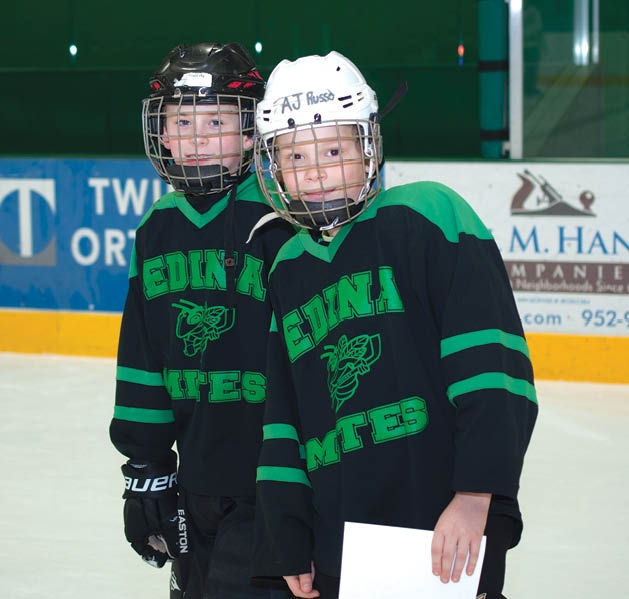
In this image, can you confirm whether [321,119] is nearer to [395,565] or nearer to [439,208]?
[439,208]

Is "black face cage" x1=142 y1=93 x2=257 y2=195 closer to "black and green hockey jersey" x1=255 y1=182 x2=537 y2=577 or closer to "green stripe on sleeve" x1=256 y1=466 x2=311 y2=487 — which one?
"black and green hockey jersey" x1=255 y1=182 x2=537 y2=577

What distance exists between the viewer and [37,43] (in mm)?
8031

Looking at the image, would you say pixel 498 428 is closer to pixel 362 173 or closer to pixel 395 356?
pixel 395 356

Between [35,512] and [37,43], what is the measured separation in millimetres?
5545

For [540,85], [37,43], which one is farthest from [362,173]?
[37,43]

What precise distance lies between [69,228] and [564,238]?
6.83ft

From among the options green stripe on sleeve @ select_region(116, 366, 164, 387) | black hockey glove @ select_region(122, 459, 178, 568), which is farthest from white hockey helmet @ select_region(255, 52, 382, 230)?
black hockey glove @ select_region(122, 459, 178, 568)

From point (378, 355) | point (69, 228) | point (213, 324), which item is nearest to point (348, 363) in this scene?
point (378, 355)

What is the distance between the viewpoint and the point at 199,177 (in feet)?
5.32

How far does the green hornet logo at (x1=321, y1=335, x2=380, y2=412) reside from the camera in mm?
1333

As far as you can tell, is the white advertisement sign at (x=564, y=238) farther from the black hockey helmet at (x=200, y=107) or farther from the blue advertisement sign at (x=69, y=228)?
the black hockey helmet at (x=200, y=107)

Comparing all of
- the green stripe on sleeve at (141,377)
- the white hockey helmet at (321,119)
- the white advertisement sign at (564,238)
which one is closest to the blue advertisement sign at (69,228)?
the white advertisement sign at (564,238)

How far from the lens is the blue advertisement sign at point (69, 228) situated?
4.94 metres

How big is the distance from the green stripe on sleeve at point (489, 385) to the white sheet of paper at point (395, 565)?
15 cm
